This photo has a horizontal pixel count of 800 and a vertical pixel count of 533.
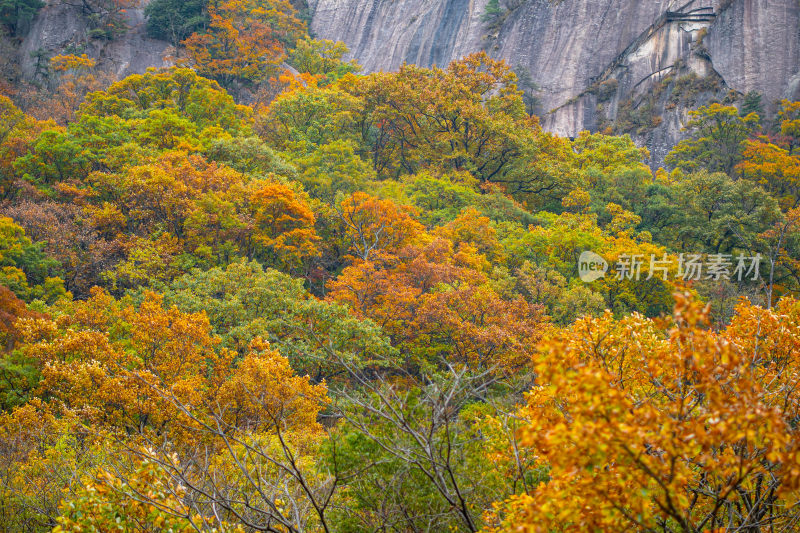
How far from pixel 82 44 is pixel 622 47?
127 ft

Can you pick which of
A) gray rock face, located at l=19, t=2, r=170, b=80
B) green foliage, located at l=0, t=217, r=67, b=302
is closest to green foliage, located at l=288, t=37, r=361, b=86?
gray rock face, located at l=19, t=2, r=170, b=80

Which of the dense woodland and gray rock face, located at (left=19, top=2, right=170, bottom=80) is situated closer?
the dense woodland

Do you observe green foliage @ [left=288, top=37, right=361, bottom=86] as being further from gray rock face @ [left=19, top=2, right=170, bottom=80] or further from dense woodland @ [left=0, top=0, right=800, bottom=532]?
gray rock face @ [left=19, top=2, right=170, bottom=80]

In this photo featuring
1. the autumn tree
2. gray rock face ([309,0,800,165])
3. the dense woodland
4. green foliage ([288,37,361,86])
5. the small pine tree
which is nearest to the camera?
the dense woodland

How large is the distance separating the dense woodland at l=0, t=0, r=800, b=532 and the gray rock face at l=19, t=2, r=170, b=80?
156 cm

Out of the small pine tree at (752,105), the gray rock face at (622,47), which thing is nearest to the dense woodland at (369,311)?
the small pine tree at (752,105)

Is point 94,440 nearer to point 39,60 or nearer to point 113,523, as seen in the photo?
point 113,523

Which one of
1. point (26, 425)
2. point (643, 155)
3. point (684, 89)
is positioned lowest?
point (26, 425)

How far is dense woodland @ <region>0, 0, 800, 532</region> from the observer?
3680 millimetres

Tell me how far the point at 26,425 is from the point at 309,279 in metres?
12.4

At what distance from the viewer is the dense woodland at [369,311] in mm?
3680

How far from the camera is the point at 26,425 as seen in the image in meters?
11.1

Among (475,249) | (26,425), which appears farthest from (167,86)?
(26,425)

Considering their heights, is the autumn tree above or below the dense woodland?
above
